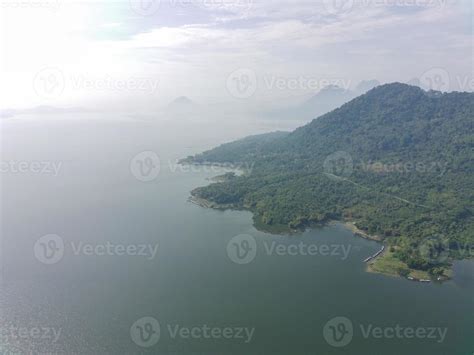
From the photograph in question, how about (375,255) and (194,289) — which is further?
(375,255)

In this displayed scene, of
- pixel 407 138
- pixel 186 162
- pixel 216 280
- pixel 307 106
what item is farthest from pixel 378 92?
pixel 307 106

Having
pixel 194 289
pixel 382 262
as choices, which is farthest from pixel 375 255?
pixel 194 289

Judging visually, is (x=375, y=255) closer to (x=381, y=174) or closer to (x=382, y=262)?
(x=382, y=262)

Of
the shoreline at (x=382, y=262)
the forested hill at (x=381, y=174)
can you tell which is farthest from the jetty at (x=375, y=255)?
the forested hill at (x=381, y=174)

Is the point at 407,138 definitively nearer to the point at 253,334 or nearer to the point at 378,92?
the point at 378,92

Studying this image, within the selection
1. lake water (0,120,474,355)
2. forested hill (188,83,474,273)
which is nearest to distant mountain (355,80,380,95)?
forested hill (188,83,474,273)

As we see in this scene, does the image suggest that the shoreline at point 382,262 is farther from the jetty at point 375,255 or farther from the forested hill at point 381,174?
the forested hill at point 381,174
